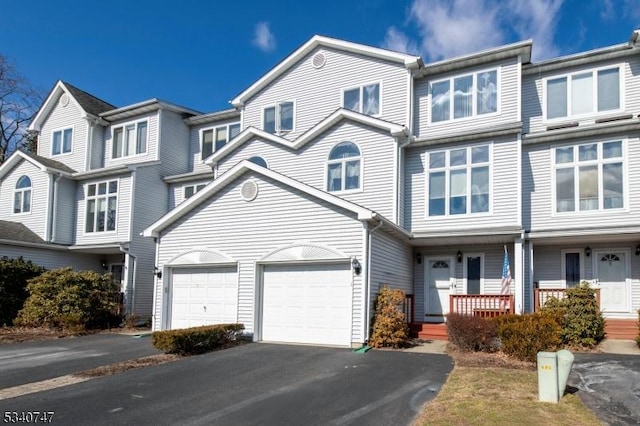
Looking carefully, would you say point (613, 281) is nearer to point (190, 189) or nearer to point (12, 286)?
point (190, 189)

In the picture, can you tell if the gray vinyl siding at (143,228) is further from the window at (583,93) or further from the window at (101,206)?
the window at (583,93)

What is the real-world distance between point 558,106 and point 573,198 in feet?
10.6

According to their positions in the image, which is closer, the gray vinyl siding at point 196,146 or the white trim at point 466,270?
the white trim at point 466,270

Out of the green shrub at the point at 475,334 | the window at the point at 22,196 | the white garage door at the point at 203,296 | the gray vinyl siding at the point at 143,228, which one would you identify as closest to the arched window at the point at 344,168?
the white garage door at the point at 203,296

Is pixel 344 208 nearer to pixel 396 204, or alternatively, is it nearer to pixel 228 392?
pixel 396 204

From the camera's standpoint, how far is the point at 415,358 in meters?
12.0

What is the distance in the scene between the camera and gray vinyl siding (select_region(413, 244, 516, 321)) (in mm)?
17288

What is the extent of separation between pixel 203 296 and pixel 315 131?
6726mm

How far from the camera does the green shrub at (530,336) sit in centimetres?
1134

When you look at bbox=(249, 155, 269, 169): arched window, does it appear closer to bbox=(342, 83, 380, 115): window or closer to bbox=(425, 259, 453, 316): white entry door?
bbox=(342, 83, 380, 115): window

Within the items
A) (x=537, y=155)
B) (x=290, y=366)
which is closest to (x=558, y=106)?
(x=537, y=155)

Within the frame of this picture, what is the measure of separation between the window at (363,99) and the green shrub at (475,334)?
28.8 ft

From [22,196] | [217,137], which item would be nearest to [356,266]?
[217,137]

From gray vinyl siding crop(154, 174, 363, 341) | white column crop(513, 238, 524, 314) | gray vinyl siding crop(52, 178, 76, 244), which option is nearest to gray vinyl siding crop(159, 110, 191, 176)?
gray vinyl siding crop(52, 178, 76, 244)
